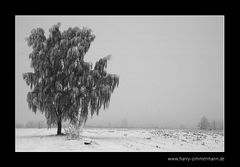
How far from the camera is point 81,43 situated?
24828 mm

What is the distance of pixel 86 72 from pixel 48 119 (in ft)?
14.6

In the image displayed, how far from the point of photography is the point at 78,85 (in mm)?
24875

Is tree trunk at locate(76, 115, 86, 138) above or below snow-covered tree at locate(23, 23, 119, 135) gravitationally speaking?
below

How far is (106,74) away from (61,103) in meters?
3.94

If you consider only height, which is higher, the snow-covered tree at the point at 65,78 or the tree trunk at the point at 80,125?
the snow-covered tree at the point at 65,78

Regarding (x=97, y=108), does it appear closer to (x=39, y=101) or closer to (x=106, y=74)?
(x=106, y=74)
